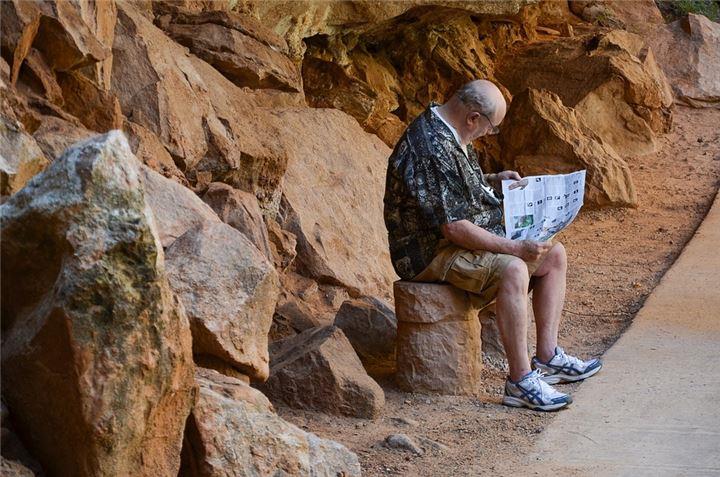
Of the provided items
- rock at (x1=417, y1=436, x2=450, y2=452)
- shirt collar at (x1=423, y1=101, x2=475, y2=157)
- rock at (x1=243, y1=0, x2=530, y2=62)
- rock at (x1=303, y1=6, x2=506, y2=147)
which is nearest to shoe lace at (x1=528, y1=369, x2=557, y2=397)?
rock at (x1=417, y1=436, x2=450, y2=452)

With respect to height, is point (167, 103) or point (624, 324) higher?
point (167, 103)

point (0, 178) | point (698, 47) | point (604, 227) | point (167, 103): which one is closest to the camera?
point (0, 178)

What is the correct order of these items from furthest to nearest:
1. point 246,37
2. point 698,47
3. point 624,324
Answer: point 698,47 → point 246,37 → point 624,324

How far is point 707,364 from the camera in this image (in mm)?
5355

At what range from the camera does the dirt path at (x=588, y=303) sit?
432 centimetres

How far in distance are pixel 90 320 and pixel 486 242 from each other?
7.91ft

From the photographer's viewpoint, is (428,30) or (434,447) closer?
(434,447)

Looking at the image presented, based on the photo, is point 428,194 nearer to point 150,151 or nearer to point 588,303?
point 150,151

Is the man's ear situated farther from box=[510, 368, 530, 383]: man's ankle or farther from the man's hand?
box=[510, 368, 530, 383]: man's ankle

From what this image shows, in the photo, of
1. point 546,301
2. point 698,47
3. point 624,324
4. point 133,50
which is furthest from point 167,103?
point 698,47

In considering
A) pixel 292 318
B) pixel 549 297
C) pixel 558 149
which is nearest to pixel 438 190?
pixel 549 297

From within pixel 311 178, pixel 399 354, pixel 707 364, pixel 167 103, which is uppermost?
pixel 167 103

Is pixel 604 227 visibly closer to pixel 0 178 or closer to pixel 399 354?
pixel 399 354

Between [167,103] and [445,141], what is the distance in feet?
5.39
